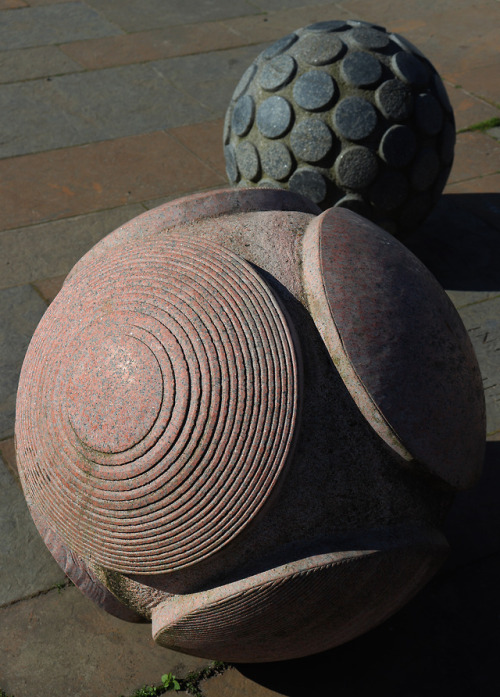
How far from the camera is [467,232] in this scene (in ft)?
20.2

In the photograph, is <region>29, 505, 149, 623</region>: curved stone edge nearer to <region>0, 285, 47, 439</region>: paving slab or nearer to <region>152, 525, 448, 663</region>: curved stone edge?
<region>152, 525, 448, 663</region>: curved stone edge

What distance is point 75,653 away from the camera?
3.60 meters

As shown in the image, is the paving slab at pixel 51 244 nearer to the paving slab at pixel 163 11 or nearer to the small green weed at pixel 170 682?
the small green weed at pixel 170 682

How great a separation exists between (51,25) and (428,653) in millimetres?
7859

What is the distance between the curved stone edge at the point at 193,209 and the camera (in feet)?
11.5

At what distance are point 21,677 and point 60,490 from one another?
3.15ft

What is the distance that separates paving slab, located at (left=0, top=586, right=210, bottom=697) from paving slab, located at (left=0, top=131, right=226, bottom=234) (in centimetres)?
322

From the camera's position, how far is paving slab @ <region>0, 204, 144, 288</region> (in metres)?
5.75

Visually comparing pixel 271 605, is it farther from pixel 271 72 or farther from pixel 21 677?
pixel 271 72

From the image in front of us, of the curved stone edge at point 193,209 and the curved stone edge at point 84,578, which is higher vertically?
the curved stone edge at point 193,209

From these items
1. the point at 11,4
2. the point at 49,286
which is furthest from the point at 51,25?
the point at 49,286

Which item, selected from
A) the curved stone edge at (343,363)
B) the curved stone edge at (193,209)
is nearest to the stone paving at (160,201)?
the curved stone edge at (343,363)

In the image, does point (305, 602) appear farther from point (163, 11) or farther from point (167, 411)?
point (163, 11)

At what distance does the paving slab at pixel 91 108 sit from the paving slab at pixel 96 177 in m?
0.20
